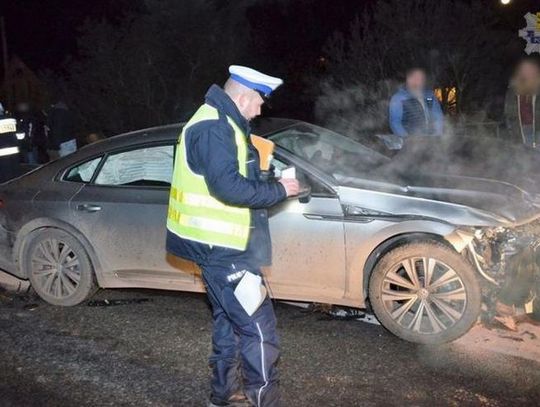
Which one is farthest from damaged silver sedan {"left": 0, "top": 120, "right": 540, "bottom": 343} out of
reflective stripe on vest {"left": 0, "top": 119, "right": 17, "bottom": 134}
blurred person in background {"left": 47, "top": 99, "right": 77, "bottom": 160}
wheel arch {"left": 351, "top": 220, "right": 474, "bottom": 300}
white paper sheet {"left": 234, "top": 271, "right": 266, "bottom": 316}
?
blurred person in background {"left": 47, "top": 99, "right": 77, "bottom": 160}

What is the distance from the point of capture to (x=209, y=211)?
10.8 ft

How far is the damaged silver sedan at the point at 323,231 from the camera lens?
456cm

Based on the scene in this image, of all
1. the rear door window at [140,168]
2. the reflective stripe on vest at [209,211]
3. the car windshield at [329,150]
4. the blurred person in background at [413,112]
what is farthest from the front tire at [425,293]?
the blurred person in background at [413,112]

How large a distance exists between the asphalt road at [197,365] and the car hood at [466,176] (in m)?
1.00

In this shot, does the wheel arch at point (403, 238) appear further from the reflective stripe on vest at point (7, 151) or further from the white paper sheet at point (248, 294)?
the reflective stripe on vest at point (7, 151)

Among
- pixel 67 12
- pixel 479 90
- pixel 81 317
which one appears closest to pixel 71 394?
pixel 81 317

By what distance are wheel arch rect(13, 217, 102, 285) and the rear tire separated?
0.10 ft

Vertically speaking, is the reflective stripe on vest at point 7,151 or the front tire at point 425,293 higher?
the reflective stripe on vest at point 7,151

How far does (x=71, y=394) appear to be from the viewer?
405cm

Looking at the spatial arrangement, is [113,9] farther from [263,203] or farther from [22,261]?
[263,203]

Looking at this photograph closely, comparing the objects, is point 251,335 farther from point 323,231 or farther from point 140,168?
point 140,168

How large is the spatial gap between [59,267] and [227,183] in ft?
9.43

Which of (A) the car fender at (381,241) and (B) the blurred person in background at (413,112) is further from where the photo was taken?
(B) the blurred person in background at (413,112)

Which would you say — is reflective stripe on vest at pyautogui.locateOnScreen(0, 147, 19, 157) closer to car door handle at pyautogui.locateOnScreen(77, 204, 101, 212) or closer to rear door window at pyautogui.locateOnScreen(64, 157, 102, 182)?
rear door window at pyautogui.locateOnScreen(64, 157, 102, 182)
